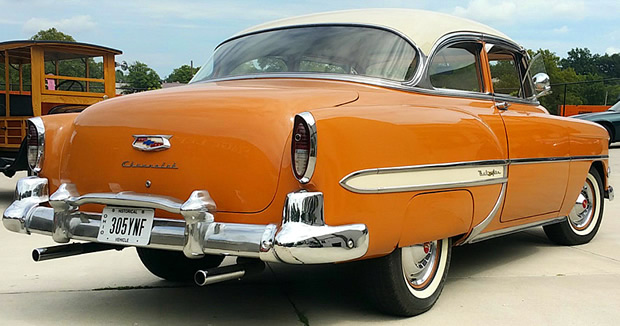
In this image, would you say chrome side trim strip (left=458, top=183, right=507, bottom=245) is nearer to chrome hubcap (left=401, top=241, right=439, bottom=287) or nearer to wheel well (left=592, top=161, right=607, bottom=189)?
chrome hubcap (left=401, top=241, right=439, bottom=287)

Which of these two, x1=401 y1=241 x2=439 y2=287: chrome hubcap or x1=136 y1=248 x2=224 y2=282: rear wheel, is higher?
x1=401 y1=241 x2=439 y2=287: chrome hubcap

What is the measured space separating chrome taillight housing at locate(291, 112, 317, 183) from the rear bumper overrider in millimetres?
98

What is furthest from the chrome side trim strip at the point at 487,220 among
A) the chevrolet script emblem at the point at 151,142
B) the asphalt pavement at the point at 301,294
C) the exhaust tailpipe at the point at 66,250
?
the exhaust tailpipe at the point at 66,250

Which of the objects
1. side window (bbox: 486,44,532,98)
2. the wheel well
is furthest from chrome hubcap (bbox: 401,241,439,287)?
the wheel well

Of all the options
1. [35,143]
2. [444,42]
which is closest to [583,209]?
[444,42]

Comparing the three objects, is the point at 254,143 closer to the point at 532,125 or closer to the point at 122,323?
the point at 122,323

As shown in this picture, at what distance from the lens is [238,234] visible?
3.06 m

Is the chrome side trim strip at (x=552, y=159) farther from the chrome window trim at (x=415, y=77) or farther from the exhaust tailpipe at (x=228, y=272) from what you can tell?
the exhaust tailpipe at (x=228, y=272)

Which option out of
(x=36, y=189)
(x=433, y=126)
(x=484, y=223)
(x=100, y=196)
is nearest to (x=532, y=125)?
(x=484, y=223)

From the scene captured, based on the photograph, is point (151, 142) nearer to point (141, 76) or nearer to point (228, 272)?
point (228, 272)

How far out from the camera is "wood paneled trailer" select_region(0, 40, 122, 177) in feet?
30.6

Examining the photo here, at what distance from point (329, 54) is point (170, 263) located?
1.70 metres

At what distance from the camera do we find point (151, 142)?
337cm

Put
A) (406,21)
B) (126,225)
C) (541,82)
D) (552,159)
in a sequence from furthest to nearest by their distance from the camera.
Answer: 1. (541,82)
2. (552,159)
3. (406,21)
4. (126,225)
